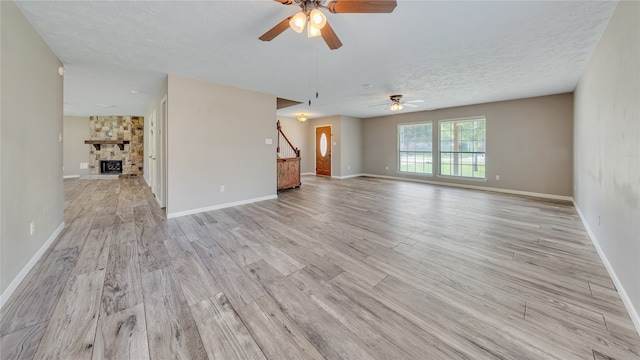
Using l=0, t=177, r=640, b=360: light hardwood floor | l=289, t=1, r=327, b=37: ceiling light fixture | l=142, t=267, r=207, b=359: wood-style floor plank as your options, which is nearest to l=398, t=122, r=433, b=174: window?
l=0, t=177, r=640, b=360: light hardwood floor

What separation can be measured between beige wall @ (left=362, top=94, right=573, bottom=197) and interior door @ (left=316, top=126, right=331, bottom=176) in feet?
13.2

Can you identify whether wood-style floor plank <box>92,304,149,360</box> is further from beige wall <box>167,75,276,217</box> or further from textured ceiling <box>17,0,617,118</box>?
beige wall <box>167,75,276,217</box>

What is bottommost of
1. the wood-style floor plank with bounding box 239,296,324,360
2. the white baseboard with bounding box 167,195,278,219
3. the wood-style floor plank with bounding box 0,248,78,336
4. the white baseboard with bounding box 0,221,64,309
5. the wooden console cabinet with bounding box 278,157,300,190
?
the wood-style floor plank with bounding box 239,296,324,360

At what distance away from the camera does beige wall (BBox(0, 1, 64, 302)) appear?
1.87 m

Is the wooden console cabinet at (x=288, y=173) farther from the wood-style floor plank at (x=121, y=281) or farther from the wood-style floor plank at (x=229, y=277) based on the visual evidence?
the wood-style floor plank at (x=121, y=281)

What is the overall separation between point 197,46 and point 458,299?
3.73 m

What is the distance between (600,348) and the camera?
1.35 metres

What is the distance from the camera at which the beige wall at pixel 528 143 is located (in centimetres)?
532

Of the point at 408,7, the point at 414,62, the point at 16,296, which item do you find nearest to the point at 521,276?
the point at 408,7

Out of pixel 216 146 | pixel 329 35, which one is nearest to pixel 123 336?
pixel 329 35

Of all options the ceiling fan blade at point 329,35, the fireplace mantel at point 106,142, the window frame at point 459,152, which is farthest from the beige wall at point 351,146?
the fireplace mantel at point 106,142

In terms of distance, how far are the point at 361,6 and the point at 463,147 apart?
21.7 ft

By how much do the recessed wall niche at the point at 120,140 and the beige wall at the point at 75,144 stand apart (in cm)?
27

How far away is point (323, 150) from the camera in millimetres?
9625
